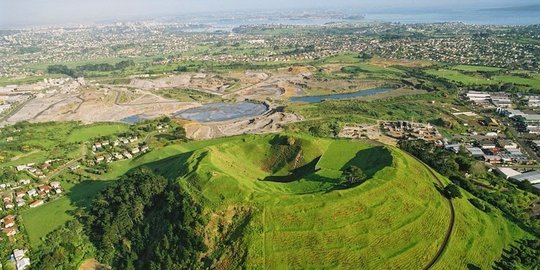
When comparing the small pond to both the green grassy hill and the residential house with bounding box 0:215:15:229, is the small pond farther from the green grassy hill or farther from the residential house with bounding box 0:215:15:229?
the green grassy hill

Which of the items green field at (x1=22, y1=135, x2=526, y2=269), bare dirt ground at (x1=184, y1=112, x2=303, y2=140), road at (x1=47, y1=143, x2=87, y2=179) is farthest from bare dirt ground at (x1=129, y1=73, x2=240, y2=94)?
green field at (x1=22, y1=135, x2=526, y2=269)

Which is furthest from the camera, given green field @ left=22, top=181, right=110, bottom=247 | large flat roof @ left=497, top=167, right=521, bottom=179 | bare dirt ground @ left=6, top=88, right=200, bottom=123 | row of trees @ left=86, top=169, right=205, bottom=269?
bare dirt ground @ left=6, top=88, right=200, bottom=123

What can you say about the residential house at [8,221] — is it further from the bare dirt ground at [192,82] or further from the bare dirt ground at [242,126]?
the bare dirt ground at [192,82]

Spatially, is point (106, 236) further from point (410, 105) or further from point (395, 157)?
point (410, 105)

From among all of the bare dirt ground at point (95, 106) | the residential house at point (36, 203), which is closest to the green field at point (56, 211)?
the residential house at point (36, 203)

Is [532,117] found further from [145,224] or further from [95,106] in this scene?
[95,106]

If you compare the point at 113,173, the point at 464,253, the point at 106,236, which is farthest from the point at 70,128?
the point at 464,253
